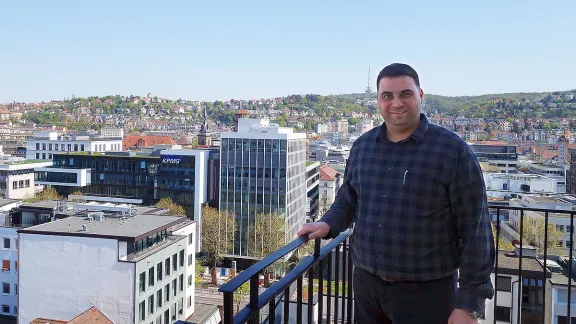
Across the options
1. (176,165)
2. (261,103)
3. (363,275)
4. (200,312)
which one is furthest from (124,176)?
(261,103)

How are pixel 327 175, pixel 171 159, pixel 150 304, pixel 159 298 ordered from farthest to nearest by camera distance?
pixel 327 175
pixel 171 159
pixel 159 298
pixel 150 304

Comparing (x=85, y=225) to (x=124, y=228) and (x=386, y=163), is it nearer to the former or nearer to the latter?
(x=124, y=228)

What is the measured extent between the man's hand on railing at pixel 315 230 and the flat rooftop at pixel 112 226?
56.8 feet

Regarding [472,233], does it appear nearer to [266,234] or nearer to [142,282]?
[142,282]

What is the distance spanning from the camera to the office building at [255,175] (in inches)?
1398

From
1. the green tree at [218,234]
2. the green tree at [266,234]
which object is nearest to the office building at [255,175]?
the green tree at [266,234]

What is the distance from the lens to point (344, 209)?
234 cm

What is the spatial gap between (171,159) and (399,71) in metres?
38.3

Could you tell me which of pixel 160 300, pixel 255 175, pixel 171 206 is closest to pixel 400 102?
pixel 160 300

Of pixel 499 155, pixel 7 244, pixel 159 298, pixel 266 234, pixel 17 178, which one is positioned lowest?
pixel 266 234

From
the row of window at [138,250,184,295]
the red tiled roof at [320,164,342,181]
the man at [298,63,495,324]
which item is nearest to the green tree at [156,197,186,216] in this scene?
the row of window at [138,250,184,295]

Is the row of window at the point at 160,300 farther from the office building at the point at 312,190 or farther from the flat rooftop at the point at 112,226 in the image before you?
the office building at the point at 312,190

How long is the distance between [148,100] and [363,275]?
18473 cm

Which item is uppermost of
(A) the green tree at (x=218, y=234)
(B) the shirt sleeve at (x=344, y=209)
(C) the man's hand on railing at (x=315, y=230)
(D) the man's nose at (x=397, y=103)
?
(D) the man's nose at (x=397, y=103)
